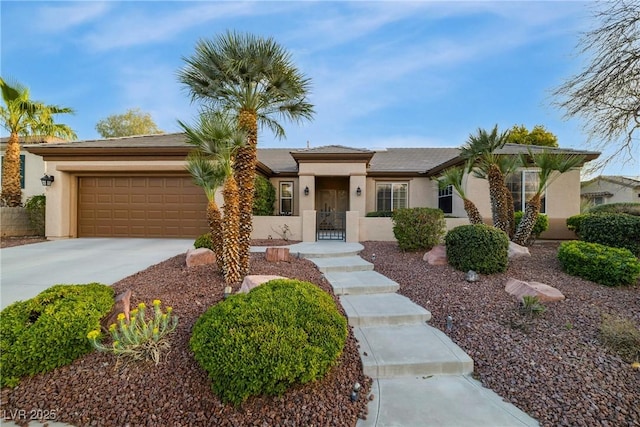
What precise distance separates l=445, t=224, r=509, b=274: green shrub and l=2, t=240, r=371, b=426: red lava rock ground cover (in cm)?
397

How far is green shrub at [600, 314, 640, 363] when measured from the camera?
327cm

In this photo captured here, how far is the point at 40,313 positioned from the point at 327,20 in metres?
8.84

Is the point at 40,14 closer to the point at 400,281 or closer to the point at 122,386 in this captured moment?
the point at 122,386

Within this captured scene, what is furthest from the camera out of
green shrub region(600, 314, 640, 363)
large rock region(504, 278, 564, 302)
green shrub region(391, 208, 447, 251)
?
green shrub region(391, 208, 447, 251)

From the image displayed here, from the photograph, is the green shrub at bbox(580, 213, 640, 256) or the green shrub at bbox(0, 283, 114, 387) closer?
the green shrub at bbox(0, 283, 114, 387)

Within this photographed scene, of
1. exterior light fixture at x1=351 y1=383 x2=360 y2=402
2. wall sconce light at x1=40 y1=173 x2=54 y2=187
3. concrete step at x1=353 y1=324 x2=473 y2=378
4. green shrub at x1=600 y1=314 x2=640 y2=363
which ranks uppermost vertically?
wall sconce light at x1=40 y1=173 x2=54 y2=187

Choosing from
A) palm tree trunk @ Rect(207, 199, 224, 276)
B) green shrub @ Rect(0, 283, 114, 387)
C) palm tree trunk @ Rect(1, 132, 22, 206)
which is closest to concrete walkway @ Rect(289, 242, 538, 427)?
palm tree trunk @ Rect(207, 199, 224, 276)

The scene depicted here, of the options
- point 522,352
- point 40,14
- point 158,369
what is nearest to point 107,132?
point 40,14

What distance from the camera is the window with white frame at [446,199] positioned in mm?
13656

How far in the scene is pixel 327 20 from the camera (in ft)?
26.3

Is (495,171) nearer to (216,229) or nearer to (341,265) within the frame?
(341,265)

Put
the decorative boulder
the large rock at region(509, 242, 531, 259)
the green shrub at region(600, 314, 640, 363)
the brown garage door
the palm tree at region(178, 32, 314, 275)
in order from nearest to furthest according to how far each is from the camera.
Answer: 1. the green shrub at region(600, 314, 640, 363)
2. the palm tree at region(178, 32, 314, 275)
3. the decorative boulder
4. the large rock at region(509, 242, 531, 259)
5. the brown garage door

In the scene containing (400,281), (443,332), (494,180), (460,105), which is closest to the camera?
(443,332)

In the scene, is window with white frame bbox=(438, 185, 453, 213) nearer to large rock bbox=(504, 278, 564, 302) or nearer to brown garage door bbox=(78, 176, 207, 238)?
large rock bbox=(504, 278, 564, 302)
